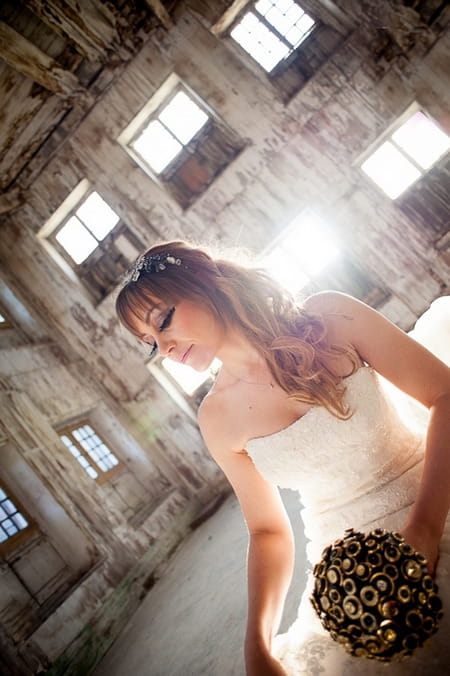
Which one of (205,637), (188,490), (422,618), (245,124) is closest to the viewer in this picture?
(422,618)

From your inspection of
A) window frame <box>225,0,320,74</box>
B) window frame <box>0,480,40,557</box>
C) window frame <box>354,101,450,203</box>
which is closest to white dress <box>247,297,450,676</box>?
window frame <box>0,480,40,557</box>

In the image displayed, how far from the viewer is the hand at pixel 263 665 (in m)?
1.16

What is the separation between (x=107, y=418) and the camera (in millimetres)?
7219

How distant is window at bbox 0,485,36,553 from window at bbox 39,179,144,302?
3568 millimetres

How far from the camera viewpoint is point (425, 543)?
1.12m

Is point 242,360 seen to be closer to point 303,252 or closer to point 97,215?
point 303,252

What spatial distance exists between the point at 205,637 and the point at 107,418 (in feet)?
15.8

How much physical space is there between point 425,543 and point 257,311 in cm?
110

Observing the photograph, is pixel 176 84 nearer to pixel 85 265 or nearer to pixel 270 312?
pixel 85 265

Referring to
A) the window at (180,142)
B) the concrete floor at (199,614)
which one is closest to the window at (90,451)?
the concrete floor at (199,614)

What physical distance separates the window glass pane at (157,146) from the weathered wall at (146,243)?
40 cm

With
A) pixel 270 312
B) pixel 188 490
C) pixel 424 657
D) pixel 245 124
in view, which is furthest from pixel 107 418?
pixel 424 657

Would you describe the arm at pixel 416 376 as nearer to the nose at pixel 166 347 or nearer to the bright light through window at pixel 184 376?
the nose at pixel 166 347

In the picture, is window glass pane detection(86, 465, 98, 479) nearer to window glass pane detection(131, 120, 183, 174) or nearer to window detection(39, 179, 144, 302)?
window detection(39, 179, 144, 302)
